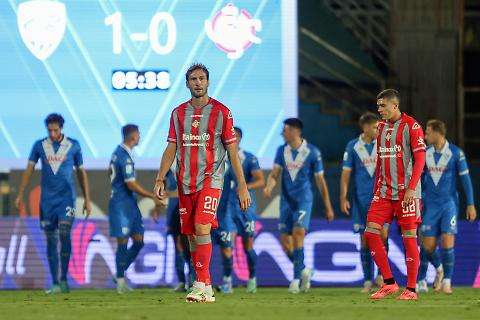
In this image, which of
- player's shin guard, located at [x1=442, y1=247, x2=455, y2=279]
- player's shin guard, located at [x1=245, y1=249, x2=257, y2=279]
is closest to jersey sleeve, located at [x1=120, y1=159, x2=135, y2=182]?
player's shin guard, located at [x1=245, y1=249, x2=257, y2=279]

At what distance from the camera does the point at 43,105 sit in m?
19.9

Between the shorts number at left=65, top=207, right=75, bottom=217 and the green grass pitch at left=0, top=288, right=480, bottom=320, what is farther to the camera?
the shorts number at left=65, top=207, right=75, bottom=217

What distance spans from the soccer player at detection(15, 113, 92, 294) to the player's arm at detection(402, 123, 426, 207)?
472cm

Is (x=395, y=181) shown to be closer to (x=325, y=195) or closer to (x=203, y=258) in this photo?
(x=203, y=258)

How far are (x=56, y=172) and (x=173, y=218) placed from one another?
5.23 feet

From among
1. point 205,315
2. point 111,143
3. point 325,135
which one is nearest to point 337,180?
point 325,135

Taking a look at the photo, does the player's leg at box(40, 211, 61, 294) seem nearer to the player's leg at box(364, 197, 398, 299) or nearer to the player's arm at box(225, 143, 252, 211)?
the player's leg at box(364, 197, 398, 299)

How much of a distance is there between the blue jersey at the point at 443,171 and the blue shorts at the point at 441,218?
0.23 ft

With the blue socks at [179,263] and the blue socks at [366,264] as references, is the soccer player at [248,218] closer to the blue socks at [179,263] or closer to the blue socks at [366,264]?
the blue socks at [179,263]

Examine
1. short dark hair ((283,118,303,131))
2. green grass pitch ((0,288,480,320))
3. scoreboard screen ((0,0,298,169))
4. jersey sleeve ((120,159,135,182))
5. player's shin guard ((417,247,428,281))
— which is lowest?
green grass pitch ((0,288,480,320))

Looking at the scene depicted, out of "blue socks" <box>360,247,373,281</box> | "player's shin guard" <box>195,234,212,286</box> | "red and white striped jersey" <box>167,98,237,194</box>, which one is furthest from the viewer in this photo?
"blue socks" <box>360,247,373,281</box>

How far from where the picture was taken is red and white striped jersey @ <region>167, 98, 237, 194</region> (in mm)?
12555

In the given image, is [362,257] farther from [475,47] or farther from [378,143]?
[475,47]

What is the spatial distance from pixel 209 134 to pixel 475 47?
489 inches
